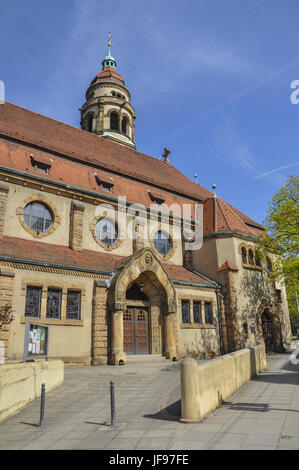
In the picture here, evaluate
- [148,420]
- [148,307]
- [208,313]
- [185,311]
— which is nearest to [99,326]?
[148,307]

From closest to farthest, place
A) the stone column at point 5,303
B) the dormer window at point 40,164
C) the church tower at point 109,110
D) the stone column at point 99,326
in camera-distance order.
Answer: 1. the stone column at point 5,303
2. the stone column at point 99,326
3. the dormer window at point 40,164
4. the church tower at point 109,110

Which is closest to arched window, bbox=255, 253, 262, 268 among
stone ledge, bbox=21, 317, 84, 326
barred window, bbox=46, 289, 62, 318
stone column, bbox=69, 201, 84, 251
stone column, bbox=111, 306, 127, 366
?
stone column, bbox=111, 306, 127, 366

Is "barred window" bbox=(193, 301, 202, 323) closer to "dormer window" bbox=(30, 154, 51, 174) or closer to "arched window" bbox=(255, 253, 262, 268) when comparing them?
"arched window" bbox=(255, 253, 262, 268)

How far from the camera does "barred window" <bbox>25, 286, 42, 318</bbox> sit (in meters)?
15.5

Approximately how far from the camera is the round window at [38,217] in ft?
59.9

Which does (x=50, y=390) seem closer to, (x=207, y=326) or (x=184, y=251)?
(x=207, y=326)

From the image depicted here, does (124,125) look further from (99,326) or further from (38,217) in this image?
(99,326)

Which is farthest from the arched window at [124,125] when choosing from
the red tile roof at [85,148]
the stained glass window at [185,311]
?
the stained glass window at [185,311]

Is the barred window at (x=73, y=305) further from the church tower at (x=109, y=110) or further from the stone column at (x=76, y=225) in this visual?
the church tower at (x=109, y=110)

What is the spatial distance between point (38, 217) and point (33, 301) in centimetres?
501

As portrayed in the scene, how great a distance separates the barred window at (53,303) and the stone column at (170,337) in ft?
21.2

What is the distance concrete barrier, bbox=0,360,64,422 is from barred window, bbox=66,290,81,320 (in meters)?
5.00

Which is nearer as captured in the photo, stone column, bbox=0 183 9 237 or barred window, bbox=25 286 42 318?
barred window, bbox=25 286 42 318

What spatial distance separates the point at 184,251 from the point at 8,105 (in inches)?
665
